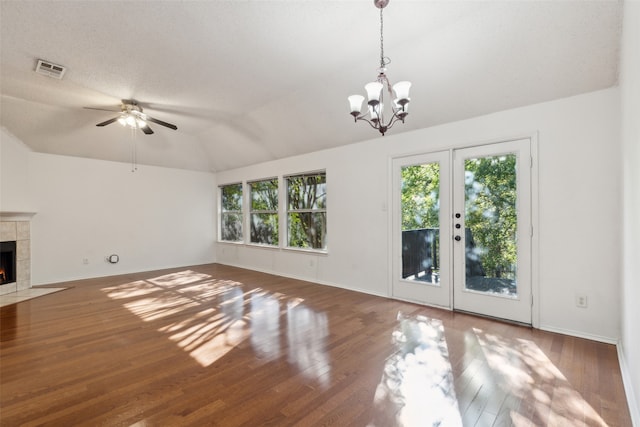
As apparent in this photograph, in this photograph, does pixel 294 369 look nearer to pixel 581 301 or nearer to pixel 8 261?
pixel 581 301

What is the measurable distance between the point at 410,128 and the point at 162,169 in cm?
558

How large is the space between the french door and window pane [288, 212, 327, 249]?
1563mm

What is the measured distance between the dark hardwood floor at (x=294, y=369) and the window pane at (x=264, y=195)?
9.51 feet

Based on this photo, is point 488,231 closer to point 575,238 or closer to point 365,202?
point 575,238

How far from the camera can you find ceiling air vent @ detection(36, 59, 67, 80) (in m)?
3.20

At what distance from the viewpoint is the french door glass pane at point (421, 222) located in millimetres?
3945

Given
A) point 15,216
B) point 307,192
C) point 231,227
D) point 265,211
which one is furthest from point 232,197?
point 15,216

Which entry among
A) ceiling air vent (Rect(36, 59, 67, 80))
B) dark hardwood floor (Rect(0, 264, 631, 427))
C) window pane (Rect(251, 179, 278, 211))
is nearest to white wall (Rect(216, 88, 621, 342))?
dark hardwood floor (Rect(0, 264, 631, 427))

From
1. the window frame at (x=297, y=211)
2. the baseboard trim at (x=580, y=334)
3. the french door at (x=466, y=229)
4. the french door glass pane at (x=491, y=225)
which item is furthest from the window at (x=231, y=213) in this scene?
the baseboard trim at (x=580, y=334)

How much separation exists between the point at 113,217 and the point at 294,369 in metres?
5.69

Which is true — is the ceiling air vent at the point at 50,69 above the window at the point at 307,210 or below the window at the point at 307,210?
above

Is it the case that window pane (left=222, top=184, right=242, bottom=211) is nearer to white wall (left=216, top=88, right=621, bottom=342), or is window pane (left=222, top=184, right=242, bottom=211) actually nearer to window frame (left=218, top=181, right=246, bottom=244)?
window frame (left=218, top=181, right=246, bottom=244)

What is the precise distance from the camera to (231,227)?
7582 millimetres

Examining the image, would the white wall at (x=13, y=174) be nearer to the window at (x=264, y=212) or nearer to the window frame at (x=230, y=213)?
the window frame at (x=230, y=213)
